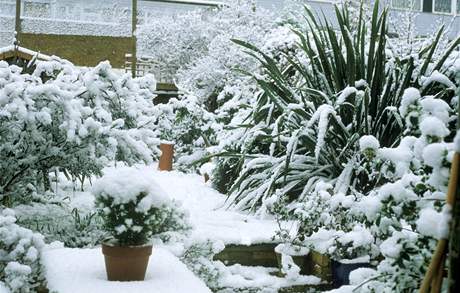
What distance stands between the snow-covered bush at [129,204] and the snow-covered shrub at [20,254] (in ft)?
Result: 1.34

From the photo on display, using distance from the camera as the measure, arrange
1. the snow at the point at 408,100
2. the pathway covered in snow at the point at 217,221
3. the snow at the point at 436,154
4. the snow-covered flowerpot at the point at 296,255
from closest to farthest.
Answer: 1. the snow at the point at 436,154
2. the snow at the point at 408,100
3. the snow-covered flowerpot at the point at 296,255
4. the pathway covered in snow at the point at 217,221

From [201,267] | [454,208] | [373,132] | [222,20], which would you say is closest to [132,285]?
[201,267]

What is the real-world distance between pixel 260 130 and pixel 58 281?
2.61 m

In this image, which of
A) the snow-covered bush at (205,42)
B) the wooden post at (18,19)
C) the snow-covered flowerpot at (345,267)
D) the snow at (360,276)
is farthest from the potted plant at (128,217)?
the wooden post at (18,19)

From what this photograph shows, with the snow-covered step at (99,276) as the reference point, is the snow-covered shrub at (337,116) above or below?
above

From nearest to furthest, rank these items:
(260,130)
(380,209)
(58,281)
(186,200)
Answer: (380,209)
(58,281)
(260,130)
(186,200)

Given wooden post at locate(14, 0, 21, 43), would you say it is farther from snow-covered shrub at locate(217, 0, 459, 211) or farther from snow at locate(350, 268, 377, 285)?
snow at locate(350, 268, 377, 285)

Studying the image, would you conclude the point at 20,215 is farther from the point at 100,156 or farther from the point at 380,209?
the point at 380,209

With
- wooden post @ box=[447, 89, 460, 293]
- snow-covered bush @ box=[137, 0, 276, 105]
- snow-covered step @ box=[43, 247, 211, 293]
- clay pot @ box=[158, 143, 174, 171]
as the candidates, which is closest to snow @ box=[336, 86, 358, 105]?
snow-covered step @ box=[43, 247, 211, 293]

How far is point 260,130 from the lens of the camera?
197 inches

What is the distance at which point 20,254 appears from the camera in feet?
9.83

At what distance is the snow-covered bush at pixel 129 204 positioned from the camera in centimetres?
283

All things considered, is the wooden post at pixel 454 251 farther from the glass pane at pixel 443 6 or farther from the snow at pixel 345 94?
the glass pane at pixel 443 6

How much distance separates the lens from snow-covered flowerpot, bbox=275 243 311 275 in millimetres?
3979
